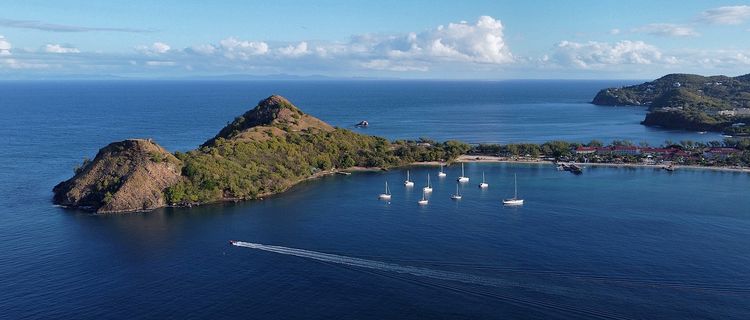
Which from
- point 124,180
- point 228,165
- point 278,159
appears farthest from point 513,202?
point 124,180

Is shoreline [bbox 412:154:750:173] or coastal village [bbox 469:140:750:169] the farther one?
coastal village [bbox 469:140:750:169]

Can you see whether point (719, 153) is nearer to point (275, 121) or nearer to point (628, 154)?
point (628, 154)

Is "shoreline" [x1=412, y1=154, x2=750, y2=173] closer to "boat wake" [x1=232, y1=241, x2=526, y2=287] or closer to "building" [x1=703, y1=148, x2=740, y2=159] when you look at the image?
"building" [x1=703, y1=148, x2=740, y2=159]

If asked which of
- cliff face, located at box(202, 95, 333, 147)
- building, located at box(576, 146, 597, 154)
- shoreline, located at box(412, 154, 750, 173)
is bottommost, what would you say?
shoreline, located at box(412, 154, 750, 173)

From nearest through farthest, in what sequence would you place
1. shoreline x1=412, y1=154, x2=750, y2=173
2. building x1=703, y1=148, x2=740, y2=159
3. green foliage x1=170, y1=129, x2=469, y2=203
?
green foliage x1=170, y1=129, x2=469, y2=203 < shoreline x1=412, y1=154, x2=750, y2=173 < building x1=703, y1=148, x2=740, y2=159

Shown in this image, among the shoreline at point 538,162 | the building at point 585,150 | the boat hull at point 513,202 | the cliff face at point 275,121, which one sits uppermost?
the cliff face at point 275,121

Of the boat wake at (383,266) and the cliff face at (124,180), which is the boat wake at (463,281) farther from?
the cliff face at (124,180)

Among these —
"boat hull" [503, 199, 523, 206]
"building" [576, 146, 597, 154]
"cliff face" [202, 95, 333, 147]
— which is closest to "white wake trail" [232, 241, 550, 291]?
"boat hull" [503, 199, 523, 206]

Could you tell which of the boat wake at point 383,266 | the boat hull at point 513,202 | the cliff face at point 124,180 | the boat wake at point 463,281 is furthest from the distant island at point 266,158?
the boat hull at point 513,202
